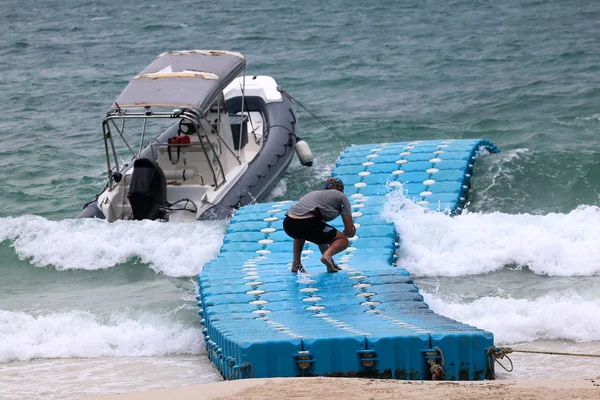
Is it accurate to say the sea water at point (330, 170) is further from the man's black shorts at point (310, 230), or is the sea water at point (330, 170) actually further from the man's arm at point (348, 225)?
the man's black shorts at point (310, 230)

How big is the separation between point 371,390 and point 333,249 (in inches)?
126

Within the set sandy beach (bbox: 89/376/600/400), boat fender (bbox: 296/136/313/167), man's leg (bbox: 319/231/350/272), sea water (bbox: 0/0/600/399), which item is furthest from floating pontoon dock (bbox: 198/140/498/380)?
boat fender (bbox: 296/136/313/167)

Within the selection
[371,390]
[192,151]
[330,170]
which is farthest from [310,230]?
[330,170]

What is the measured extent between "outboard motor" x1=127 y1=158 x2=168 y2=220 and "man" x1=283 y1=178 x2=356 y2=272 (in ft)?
11.0

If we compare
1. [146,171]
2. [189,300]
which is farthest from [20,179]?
[189,300]

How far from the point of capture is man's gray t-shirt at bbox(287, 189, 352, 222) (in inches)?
410

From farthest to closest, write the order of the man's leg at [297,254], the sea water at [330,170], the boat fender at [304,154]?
the boat fender at [304,154] → the man's leg at [297,254] → the sea water at [330,170]

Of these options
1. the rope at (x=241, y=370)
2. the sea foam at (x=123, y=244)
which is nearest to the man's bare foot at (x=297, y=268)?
the sea foam at (x=123, y=244)

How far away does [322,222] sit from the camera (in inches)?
412

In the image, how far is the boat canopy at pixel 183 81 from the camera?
526 inches

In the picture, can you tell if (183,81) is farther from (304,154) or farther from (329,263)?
(329,263)

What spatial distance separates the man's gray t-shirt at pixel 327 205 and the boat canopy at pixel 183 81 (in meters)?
3.30

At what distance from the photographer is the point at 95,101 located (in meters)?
23.1

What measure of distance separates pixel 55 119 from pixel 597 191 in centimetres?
1094
